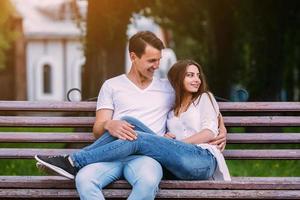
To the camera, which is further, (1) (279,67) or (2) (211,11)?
(2) (211,11)

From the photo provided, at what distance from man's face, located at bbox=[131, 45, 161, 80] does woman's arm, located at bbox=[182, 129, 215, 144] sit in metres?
0.54

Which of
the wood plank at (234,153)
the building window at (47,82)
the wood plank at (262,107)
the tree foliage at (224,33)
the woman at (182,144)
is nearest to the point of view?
the woman at (182,144)

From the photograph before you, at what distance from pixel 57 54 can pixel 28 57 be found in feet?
5.66

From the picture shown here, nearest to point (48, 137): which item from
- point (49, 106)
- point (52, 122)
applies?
point (52, 122)

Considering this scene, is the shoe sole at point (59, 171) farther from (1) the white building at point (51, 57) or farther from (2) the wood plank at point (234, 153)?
(1) the white building at point (51, 57)

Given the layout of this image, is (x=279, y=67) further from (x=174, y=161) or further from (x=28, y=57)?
(x=28, y=57)

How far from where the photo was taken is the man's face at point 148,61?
630 centimetres

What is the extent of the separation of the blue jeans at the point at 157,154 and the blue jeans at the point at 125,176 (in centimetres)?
5

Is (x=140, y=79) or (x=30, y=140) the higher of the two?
(x=140, y=79)

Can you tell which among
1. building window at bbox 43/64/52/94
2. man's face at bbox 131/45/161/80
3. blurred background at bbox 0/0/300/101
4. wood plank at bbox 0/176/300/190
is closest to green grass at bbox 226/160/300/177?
blurred background at bbox 0/0/300/101

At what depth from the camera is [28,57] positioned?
177ft

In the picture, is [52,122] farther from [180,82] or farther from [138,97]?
[180,82]

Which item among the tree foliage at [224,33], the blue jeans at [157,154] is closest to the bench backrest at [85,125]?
the blue jeans at [157,154]

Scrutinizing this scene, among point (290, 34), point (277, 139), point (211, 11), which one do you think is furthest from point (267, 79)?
point (277, 139)
